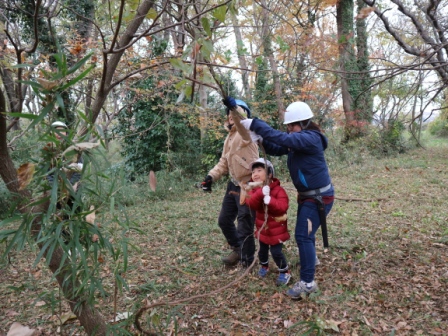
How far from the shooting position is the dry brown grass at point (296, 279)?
271cm

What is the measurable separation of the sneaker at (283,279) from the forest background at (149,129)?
17 cm

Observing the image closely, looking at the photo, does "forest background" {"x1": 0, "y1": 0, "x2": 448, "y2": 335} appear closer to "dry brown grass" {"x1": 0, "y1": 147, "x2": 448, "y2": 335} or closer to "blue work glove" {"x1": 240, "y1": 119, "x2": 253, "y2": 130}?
"dry brown grass" {"x1": 0, "y1": 147, "x2": 448, "y2": 335}

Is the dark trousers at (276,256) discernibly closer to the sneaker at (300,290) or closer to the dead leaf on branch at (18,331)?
the sneaker at (300,290)

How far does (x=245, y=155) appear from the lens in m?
3.49

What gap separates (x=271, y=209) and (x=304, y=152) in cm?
66

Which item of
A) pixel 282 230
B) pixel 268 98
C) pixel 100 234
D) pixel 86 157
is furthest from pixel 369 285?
pixel 268 98

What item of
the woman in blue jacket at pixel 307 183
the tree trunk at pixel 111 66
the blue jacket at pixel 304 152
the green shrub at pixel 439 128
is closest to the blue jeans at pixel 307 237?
the woman in blue jacket at pixel 307 183

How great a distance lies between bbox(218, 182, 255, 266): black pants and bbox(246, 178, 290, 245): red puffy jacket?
8.7 inches

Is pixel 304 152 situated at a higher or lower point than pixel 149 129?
lower

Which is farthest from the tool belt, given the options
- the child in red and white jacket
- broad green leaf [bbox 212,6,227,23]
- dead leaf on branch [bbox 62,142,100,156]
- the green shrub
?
the green shrub

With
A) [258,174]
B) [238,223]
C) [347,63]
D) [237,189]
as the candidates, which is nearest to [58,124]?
[258,174]

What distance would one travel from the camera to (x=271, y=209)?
319cm

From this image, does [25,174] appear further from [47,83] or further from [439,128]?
[439,128]

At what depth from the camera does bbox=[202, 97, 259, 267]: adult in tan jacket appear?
348 cm
